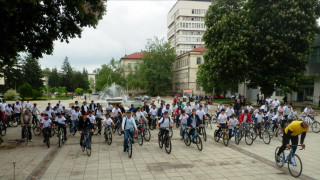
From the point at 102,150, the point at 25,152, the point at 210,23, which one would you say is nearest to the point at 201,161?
the point at 102,150

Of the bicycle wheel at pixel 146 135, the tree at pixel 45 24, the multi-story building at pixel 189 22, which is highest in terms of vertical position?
the multi-story building at pixel 189 22

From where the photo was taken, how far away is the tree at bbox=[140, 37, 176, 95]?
71419 mm

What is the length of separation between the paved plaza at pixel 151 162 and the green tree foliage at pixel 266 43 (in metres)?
16.3

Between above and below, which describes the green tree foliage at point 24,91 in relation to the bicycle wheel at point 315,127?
above

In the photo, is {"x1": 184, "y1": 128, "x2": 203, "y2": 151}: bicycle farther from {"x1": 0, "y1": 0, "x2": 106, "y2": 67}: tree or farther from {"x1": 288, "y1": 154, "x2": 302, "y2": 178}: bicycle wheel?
{"x1": 0, "y1": 0, "x2": 106, "y2": 67}: tree

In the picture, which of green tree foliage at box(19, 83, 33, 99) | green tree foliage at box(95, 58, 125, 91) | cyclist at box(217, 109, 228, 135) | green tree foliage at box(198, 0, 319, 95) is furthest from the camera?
green tree foliage at box(95, 58, 125, 91)

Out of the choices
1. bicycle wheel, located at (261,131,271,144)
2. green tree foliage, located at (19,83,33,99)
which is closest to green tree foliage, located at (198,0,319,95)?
bicycle wheel, located at (261,131,271,144)

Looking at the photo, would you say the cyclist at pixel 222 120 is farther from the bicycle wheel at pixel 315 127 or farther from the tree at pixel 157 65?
the tree at pixel 157 65

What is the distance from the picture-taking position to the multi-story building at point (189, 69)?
68125 mm

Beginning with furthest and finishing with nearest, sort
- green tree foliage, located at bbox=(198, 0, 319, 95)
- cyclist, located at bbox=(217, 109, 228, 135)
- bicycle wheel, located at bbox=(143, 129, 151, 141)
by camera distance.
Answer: green tree foliage, located at bbox=(198, 0, 319, 95) < bicycle wheel, located at bbox=(143, 129, 151, 141) < cyclist, located at bbox=(217, 109, 228, 135)

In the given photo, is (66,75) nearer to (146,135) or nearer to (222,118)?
(146,135)

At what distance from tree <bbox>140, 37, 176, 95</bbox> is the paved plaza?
5938 cm

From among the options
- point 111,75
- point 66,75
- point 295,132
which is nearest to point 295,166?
point 295,132

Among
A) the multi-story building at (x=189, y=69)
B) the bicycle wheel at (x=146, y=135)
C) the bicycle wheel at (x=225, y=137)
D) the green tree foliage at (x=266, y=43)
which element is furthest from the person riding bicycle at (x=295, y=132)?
the multi-story building at (x=189, y=69)
